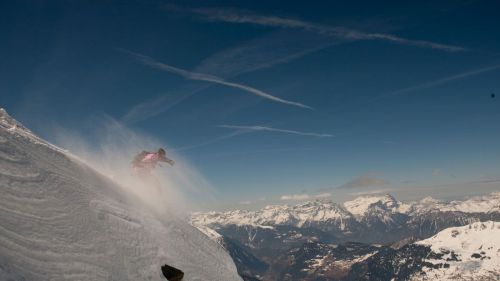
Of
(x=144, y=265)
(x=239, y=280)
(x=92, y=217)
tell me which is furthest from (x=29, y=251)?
(x=239, y=280)

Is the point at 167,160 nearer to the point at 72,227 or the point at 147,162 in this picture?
the point at 147,162

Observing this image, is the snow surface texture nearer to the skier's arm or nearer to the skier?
the skier

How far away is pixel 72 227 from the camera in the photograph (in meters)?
9.53

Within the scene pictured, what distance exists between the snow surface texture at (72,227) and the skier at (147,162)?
6097 millimetres

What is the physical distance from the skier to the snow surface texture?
610 centimetres

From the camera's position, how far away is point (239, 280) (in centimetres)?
1590

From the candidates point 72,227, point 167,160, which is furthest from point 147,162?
point 72,227

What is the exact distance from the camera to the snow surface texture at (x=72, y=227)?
812 cm

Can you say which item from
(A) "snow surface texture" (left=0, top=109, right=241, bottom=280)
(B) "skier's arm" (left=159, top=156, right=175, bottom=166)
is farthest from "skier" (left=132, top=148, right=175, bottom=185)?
(A) "snow surface texture" (left=0, top=109, right=241, bottom=280)

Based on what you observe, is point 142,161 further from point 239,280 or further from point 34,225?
point 34,225

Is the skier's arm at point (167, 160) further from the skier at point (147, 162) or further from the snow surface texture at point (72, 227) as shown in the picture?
the snow surface texture at point (72, 227)

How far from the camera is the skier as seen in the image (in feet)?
66.4

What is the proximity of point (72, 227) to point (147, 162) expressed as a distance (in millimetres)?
12449

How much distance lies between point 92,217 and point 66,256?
1.88 metres
